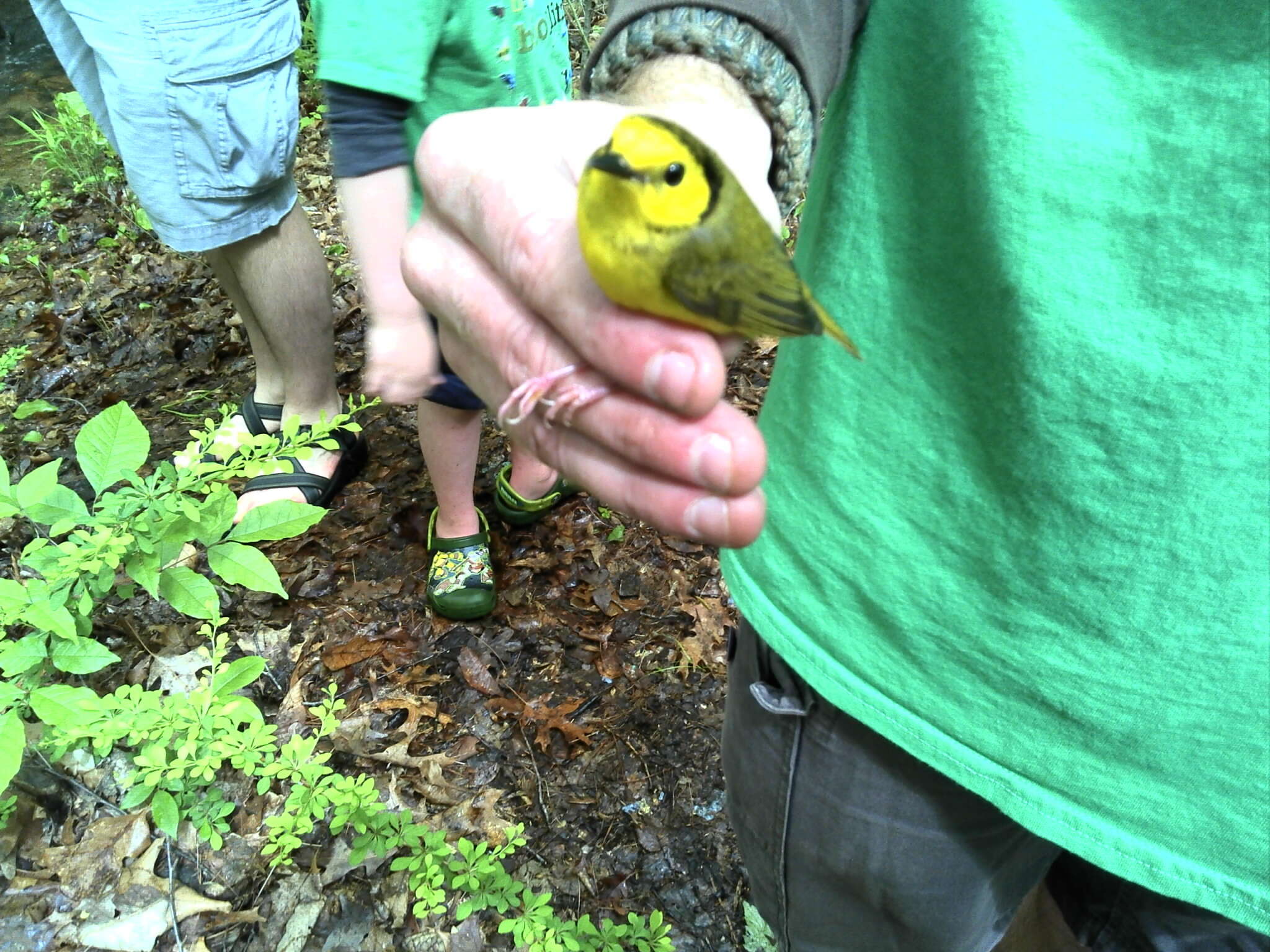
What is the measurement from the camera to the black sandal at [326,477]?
3.57m

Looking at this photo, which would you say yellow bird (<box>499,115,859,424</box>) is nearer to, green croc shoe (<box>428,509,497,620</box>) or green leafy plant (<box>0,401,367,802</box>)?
green leafy plant (<box>0,401,367,802</box>)

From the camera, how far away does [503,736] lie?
3.00 metres

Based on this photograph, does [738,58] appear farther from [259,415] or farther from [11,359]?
[11,359]

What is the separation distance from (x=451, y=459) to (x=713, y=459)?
227cm

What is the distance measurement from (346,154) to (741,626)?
161 cm

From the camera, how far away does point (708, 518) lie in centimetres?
119

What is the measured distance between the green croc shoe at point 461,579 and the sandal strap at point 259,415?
116cm

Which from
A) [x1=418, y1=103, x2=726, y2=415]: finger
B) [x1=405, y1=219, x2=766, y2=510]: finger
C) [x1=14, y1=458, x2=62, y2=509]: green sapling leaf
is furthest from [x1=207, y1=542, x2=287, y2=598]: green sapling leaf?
[x1=418, y1=103, x2=726, y2=415]: finger

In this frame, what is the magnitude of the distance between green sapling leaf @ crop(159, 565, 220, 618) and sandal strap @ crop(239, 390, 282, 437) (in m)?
1.68

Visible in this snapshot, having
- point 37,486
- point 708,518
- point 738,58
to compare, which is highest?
point 738,58

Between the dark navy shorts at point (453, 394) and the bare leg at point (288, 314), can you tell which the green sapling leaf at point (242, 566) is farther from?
the bare leg at point (288, 314)

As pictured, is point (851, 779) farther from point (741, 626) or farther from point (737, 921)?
point (737, 921)

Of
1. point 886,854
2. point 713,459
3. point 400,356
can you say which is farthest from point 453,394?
point 886,854

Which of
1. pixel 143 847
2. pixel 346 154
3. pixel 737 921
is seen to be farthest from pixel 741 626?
pixel 143 847
